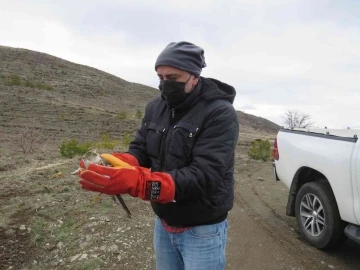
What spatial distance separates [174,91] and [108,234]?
2.60 meters

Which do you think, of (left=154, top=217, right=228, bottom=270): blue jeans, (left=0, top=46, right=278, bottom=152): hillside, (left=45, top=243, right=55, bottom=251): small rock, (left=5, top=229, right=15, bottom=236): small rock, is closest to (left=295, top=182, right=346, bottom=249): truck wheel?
(left=154, top=217, right=228, bottom=270): blue jeans

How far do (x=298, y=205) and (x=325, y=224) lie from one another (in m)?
0.54

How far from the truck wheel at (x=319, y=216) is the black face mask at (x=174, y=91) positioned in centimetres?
234

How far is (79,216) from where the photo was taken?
458cm

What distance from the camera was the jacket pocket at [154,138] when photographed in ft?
6.79

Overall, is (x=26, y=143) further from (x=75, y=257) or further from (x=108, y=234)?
(x=75, y=257)

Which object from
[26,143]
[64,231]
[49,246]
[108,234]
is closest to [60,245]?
[49,246]

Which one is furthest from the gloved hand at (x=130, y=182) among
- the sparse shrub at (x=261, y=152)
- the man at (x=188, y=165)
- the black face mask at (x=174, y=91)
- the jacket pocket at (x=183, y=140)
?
the sparse shrub at (x=261, y=152)

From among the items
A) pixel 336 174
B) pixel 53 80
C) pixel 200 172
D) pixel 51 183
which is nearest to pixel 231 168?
pixel 200 172

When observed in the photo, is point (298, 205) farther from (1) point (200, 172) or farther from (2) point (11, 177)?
(2) point (11, 177)

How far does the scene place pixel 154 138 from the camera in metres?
A: 2.10

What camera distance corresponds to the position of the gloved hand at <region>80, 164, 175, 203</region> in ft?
5.54

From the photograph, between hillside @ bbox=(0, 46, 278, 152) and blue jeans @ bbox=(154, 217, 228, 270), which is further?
hillside @ bbox=(0, 46, 278, 152)

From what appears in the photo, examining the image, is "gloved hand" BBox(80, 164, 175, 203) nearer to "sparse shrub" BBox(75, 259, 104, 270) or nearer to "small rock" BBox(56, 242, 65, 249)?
"sparse shrub" BBox(75, 259, 104, 270)
